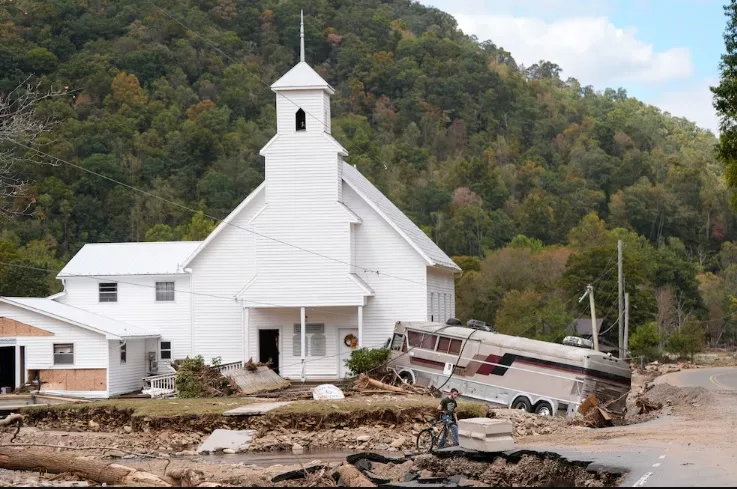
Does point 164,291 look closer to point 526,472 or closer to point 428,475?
point 428,475

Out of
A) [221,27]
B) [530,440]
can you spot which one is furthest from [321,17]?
[530,440]

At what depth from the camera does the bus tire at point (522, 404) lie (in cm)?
3762

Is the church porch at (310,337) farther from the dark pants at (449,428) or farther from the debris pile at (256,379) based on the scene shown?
the dark pants at (449,428)

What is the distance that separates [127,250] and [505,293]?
154 feet

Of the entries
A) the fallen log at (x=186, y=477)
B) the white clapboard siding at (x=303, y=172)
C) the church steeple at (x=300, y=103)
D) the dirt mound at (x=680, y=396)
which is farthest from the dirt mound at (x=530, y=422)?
the church steeple at (x=300, y=103)

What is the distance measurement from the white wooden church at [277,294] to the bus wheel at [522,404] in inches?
372

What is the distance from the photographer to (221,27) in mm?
152875

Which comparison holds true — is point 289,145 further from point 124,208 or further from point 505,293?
point 124,208

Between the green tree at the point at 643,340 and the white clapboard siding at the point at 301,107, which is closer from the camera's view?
the white clapboard siding at the point at 301,107

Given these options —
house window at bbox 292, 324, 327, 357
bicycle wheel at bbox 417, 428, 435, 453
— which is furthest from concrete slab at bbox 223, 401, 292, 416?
house window at bbox 292, 324, 327, 357

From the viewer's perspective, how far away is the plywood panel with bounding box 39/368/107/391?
4419 centimetres

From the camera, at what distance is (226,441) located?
1211 inches

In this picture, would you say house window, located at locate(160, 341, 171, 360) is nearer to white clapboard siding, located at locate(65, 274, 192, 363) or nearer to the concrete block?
white clapboard siding, located at locate(65, 274, 192, 363)

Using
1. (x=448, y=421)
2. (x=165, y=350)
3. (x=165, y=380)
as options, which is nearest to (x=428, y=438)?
(x=448, y=421)
